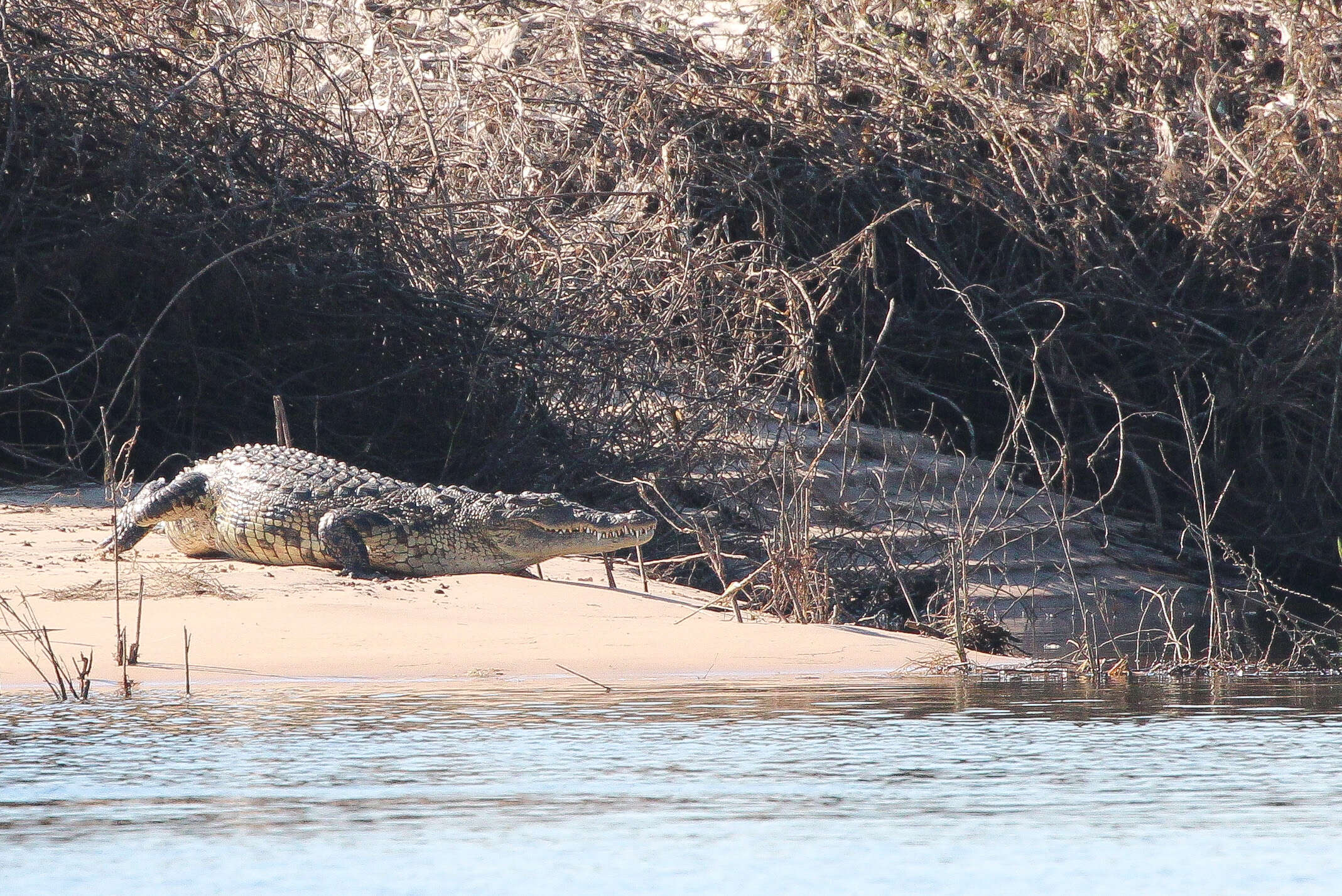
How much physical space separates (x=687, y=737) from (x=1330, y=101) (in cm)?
773

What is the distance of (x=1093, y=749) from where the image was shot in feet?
12.9

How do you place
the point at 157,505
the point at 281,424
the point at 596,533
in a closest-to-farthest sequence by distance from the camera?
the point at 596,533 → the point at 157,505 → the point at 281,424

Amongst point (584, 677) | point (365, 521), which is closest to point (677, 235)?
point (365, 521)

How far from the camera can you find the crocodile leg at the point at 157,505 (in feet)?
24.6

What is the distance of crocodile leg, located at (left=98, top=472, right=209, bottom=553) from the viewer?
7.49 metres

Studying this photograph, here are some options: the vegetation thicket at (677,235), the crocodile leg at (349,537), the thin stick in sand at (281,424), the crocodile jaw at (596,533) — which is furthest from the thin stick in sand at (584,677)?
the vegetation thicket at (677,235)

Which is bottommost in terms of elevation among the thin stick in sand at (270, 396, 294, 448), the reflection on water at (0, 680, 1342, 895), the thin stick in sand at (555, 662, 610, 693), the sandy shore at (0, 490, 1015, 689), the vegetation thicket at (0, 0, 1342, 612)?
the reflection on water at (0, 680, 1342, 895)

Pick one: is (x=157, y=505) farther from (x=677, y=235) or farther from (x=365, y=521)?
(x=677, y=235)

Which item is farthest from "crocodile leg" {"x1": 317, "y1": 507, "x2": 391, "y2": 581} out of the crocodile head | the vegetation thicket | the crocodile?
the vegetation thicket

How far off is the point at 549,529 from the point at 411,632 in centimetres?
148

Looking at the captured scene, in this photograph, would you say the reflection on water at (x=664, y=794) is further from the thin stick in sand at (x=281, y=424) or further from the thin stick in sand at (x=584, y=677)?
the thin stick in sand at (x=281, y=424)

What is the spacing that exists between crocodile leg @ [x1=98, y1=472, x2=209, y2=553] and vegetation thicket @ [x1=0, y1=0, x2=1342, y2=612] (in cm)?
86

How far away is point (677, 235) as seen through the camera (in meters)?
10.3

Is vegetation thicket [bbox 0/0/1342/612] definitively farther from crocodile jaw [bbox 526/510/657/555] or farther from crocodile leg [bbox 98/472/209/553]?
crocodile jaw [bbox 526/510/657/555]
